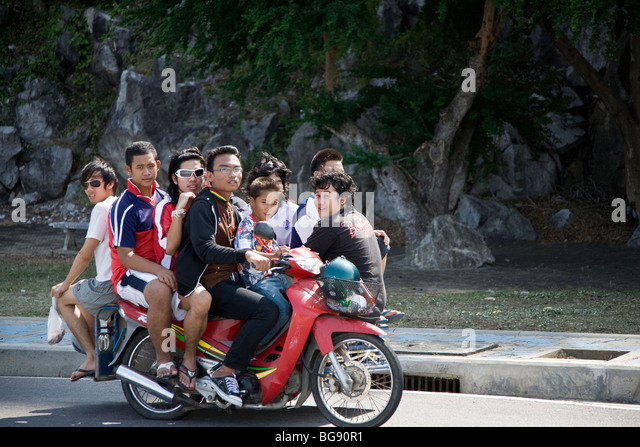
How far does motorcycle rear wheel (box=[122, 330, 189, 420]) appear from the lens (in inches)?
211

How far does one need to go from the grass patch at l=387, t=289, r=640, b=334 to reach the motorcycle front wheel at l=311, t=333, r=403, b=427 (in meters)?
3.68

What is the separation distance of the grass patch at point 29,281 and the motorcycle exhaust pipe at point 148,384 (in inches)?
177

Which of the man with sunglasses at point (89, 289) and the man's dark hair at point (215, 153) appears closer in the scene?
the man's dark hair at point (215, 153)

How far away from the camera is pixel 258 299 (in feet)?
16.4

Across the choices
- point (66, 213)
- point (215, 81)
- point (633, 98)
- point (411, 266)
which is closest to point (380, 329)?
point (411, 266)

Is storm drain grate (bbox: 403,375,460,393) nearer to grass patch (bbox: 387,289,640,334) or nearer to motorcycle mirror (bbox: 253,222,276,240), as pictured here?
grass patch (bbox: 387,289,640,334)

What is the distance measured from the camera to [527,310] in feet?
31.0

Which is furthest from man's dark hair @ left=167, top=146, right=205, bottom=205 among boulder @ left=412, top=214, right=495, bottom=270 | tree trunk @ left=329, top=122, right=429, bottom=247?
tree trunk @ left=329, top=122, right=429, bottom=247

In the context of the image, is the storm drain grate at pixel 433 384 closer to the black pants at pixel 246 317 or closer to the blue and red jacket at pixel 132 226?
the black pants at pixel 246 317

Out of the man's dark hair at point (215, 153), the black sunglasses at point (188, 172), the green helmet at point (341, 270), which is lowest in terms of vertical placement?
the green helmet at point (341, 270)

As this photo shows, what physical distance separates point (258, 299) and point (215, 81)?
21.0m

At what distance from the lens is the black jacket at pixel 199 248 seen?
4875 mm

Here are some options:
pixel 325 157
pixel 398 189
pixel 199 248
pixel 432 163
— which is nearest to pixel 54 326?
pixel 199 248

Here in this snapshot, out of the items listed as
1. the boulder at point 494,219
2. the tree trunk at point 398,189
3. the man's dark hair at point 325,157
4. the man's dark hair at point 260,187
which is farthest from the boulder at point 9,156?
the man's dark hair at point 260,187
